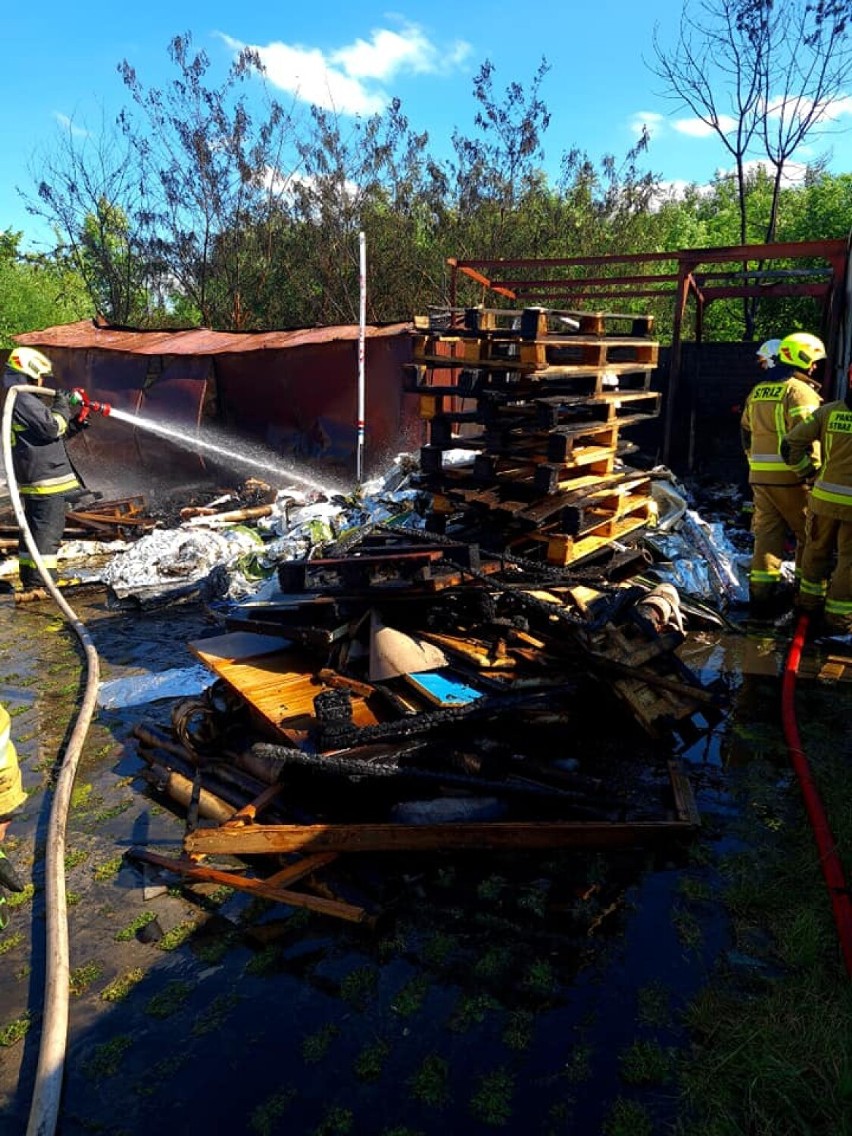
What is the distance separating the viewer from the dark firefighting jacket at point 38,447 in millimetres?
7074

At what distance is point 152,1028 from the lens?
2457mm

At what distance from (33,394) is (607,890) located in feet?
23.0

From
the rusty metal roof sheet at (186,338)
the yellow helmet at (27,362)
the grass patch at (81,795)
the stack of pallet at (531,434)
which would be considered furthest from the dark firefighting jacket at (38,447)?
the grass patch at (81,795)

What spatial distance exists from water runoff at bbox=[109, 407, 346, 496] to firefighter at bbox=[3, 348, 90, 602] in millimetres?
3469

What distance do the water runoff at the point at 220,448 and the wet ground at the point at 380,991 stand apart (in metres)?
7.62

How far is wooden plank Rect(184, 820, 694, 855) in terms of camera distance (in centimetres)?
318

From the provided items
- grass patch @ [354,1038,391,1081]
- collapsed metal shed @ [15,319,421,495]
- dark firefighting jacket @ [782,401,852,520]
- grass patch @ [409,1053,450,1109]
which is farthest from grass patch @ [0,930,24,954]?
collapsed metal shed @ [15,319,421,495]

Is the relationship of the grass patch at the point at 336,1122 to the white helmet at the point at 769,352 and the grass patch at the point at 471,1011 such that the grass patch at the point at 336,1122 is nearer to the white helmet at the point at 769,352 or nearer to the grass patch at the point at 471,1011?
the grass patch at the point at 471,1011

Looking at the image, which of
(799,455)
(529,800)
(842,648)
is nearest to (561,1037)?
(529,800)

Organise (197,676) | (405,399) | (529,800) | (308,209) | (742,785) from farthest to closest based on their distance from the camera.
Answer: (308,209) < (405,399) < (197,676) < (742,785) < (529,800)

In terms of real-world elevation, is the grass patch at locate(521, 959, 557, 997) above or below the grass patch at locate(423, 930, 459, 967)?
above

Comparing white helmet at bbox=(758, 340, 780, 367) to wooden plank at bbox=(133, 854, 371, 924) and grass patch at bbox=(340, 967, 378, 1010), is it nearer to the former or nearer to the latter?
wooden plank at bbox=(133, 854, 371, 924)

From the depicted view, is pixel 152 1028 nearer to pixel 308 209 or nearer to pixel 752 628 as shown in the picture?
pixel 752 628

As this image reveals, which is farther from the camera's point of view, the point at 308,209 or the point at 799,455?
the point at 308,209
